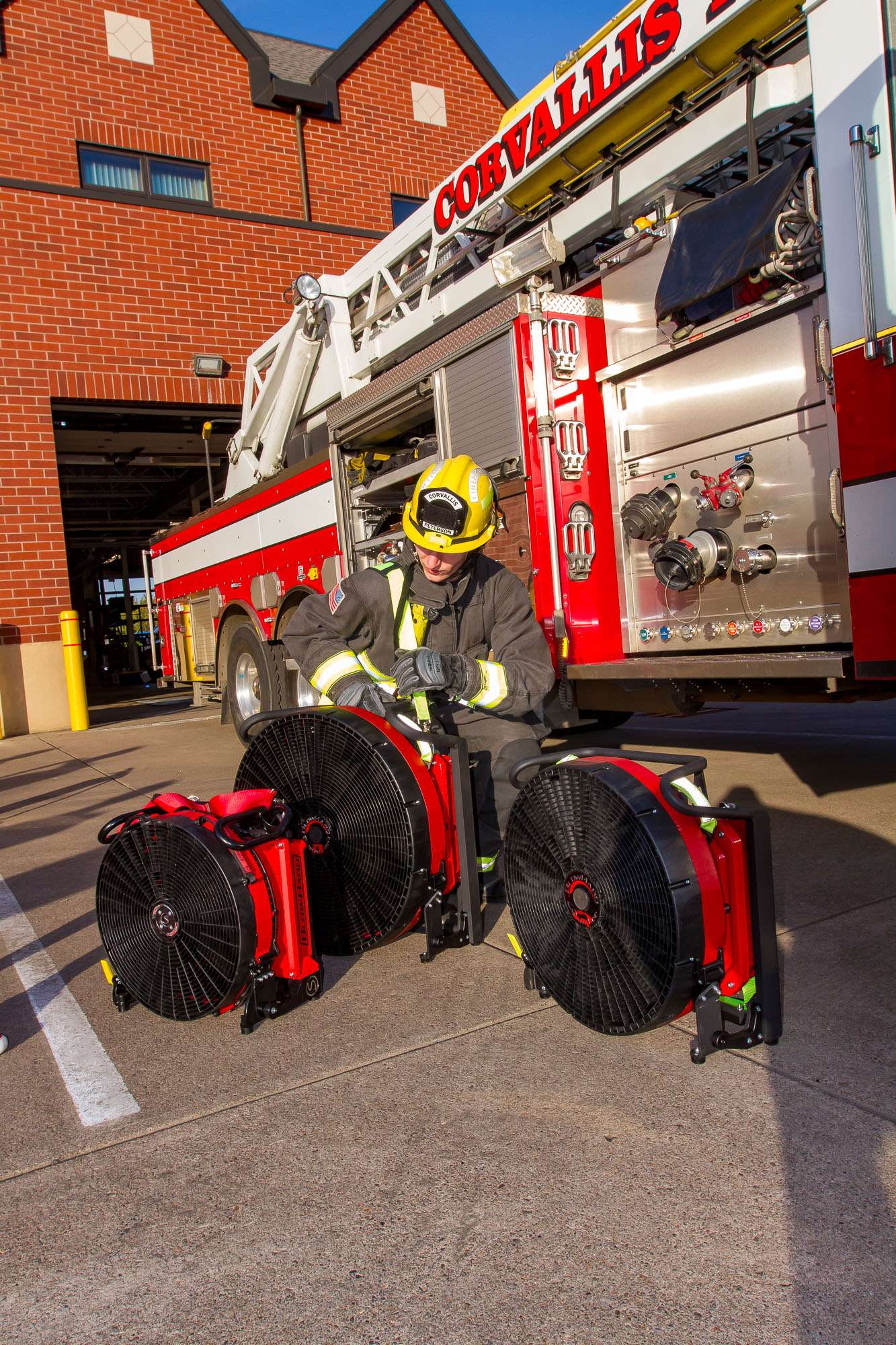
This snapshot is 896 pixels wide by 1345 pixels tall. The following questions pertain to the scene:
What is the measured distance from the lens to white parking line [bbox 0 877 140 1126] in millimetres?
2360

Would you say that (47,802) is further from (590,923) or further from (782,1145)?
(782,1145)

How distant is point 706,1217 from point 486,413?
419 centimetres

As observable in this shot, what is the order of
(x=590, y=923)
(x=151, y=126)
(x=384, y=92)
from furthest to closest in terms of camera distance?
(x=384, y=92), (x=151, y=126), (x=590, y=923)

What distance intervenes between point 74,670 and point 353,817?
978cm

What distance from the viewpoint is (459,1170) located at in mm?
1953

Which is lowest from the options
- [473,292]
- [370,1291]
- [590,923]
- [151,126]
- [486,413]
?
[370,1291]

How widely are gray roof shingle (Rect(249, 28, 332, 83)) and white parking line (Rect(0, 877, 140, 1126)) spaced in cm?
1391

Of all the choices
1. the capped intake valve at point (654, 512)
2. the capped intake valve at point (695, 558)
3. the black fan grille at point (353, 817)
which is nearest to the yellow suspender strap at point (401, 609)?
the black fan grille at point (353, 817)

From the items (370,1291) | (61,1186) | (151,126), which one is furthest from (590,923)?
(151,126)

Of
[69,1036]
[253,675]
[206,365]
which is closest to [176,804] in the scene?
[69,1036]

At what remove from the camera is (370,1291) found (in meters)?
1.61

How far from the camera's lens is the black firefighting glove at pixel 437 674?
295 cm

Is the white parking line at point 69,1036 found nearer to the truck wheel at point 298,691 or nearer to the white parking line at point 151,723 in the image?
the truck wheel at point 298,691

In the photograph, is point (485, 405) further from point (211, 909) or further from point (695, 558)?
point (211, 909)
